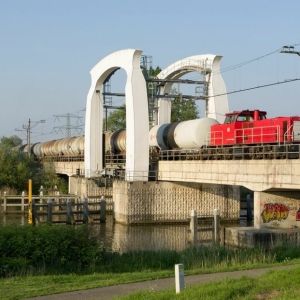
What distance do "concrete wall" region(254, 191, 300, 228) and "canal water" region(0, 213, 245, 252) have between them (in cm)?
286

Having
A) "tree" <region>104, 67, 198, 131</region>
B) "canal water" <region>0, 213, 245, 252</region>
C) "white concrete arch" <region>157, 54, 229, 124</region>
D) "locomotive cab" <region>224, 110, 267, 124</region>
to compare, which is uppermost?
"tree" <region>104, 67, 198, 131</region>

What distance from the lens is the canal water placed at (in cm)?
2951

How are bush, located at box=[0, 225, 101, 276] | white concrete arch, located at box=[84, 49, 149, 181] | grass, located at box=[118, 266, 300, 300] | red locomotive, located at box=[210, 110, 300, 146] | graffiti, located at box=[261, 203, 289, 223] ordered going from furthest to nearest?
white concrete arch, located at box=[84, 49, 149, 181]
red locomotive, located at box=[210, 110, 300, 146]
graffiti, located at box=[261, 203, 289, 223]
bush, located at box=[0, 225, 101, 276]
grass, located at box=[118, 266, 300, 300]

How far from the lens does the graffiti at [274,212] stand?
2678 cm

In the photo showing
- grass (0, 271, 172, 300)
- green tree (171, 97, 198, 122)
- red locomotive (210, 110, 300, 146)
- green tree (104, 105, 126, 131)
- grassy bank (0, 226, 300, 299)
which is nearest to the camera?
grass (0, 271, 172, 300)

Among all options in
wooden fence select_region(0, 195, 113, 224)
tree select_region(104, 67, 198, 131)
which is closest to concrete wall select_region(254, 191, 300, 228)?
wooden fence select_region(0, 195, 113, 224)

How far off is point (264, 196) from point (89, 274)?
14.2 meters

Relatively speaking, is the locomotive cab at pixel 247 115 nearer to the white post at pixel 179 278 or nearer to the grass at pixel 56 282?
the grass at pixel 56 282

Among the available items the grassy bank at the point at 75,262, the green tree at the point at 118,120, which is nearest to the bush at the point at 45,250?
the grassy bank at the point at 75,262

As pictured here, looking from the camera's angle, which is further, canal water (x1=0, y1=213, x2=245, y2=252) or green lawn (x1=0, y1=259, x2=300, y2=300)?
canal water (x1=0, y1=213, x2=245, y2=252)

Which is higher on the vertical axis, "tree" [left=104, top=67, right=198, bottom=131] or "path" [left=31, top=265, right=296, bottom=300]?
"tree" [left=104, top=67, right=198, bottom=131]

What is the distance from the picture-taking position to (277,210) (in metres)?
27.2

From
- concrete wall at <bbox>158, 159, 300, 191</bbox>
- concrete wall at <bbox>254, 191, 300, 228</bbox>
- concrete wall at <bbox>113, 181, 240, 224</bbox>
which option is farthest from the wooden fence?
concrete wall at <bbox>254, 191, 300, 228</bbox>

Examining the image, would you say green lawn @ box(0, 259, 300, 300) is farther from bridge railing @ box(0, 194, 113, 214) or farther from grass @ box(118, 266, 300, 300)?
bridge railing @ box(0, 194, 113, 214)
